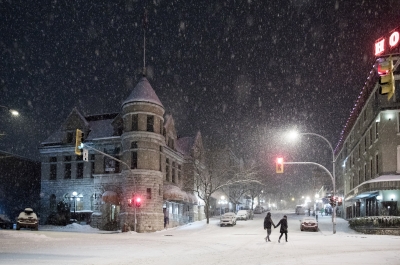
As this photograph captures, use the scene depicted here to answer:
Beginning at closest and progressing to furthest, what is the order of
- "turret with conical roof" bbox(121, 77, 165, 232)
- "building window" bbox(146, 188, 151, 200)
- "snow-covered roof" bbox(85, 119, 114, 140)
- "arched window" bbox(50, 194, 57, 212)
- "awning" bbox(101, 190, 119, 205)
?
"turret with conical roof" bbox(121, 77, 165, 232)
"building window" bbox(146, 188, 151, 200)
"awning" bbox(101, 190, 119, 205)
"snow-covered roof" bbox(85, 119, 114, 140)
"arched window" bbox(50, 194, 57, 212)

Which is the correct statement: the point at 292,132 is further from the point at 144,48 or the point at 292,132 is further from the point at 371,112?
the point at 144,48

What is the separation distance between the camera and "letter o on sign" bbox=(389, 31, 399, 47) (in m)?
16.1

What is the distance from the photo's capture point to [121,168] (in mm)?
47938

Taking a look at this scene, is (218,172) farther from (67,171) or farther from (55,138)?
(55,138)

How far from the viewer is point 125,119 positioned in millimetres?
46656

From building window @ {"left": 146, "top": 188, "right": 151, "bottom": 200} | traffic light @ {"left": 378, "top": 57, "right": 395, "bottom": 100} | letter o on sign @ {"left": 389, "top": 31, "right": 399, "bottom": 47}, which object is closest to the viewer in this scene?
traffic light @ {"left": 378, "top": 57, "right": 395, "bottom": 100}

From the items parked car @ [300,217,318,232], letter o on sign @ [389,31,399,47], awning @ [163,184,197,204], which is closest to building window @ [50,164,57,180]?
awning @ [163,184,197,204]

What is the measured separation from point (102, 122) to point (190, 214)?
17.8 metres

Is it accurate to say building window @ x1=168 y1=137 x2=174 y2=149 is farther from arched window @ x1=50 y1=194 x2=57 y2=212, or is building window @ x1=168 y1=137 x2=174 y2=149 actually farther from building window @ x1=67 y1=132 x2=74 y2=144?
arched window @ x1=50 y1=194 x2=57 y2=212

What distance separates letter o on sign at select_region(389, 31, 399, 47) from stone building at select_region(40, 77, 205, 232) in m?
29.7

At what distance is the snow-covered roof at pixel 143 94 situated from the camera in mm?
46000

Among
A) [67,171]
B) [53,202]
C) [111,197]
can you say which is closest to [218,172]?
[111,197]

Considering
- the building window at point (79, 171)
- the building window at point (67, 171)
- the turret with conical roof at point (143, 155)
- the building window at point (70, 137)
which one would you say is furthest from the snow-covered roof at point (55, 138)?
the turret with conical roof at point (143, 155)

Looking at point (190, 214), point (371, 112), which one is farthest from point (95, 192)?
point (371, 112)
